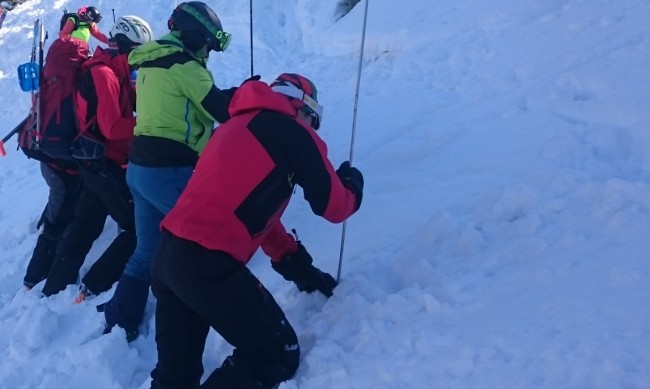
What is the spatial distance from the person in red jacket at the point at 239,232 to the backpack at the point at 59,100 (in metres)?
2.47

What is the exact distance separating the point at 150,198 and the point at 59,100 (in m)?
1.69

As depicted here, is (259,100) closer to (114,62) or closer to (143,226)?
(143,226)

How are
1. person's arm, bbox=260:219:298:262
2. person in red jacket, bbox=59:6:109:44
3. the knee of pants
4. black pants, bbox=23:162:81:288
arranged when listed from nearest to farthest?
person's arm, bbox=260:219:298:262
the knee of pants
black pants, bbox=23:162:81:288
person in red jacket, bbox=59:6:109:44

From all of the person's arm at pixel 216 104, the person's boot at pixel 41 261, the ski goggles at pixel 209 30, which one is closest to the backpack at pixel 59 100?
the person's boot at pixel 41 261

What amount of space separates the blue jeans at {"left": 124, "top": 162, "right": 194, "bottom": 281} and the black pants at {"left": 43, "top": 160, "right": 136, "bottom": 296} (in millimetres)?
988

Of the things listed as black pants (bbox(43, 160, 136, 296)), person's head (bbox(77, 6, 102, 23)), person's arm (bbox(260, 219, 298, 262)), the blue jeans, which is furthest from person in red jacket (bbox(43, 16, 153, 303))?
person's arm (bbox(260, 219, 298, 262))

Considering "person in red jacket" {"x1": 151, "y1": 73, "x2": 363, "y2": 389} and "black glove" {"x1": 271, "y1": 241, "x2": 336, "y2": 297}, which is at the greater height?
"person in red jacket" {"x1": 151, "y1": 73, "x2": 363, "y2": 389}

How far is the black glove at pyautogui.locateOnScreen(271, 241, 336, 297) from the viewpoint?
158 inches

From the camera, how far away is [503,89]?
5.93m

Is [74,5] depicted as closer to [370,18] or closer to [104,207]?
[370,18]

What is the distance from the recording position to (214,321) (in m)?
3.21

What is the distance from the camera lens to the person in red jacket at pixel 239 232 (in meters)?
3.14

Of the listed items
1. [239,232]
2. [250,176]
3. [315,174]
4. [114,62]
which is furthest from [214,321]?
[114,62]

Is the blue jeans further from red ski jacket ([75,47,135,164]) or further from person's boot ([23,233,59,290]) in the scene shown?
person's boot ([23,233,59,290])
